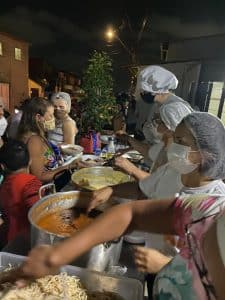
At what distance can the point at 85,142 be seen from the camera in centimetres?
364

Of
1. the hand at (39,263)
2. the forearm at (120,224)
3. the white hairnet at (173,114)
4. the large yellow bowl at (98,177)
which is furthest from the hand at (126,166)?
the hand at (39,263)

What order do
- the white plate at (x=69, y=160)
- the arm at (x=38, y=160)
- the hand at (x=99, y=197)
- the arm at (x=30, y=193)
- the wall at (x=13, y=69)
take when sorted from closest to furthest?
the hand at (x=99, y=197)
the arm at (x=30, y=193)
the arm at (x=38, y=160)
the white plate at (x=69, y=160)
the wall at (x=13, y=69)

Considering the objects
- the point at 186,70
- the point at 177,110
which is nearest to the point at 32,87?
the point at 186,70

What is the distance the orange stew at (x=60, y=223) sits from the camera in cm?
137

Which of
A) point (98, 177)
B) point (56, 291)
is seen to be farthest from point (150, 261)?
point (98, 177)

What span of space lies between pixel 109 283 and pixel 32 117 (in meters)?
2.02

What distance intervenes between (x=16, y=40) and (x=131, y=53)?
40.1ft

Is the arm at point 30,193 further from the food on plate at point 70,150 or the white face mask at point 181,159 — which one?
the food on plate at point 70,150

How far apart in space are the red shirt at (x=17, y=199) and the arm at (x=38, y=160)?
0.60 meters

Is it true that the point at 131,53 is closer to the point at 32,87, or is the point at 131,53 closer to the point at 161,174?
the point at 161,174

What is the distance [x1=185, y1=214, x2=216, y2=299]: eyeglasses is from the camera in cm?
73

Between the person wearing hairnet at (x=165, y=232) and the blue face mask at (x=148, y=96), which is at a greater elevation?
the blue face mask at (x=148, y=96)

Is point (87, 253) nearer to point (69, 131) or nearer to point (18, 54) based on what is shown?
point (69, 131)

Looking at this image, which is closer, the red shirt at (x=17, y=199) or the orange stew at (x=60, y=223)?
the orange stew at (x=60, y=223)
